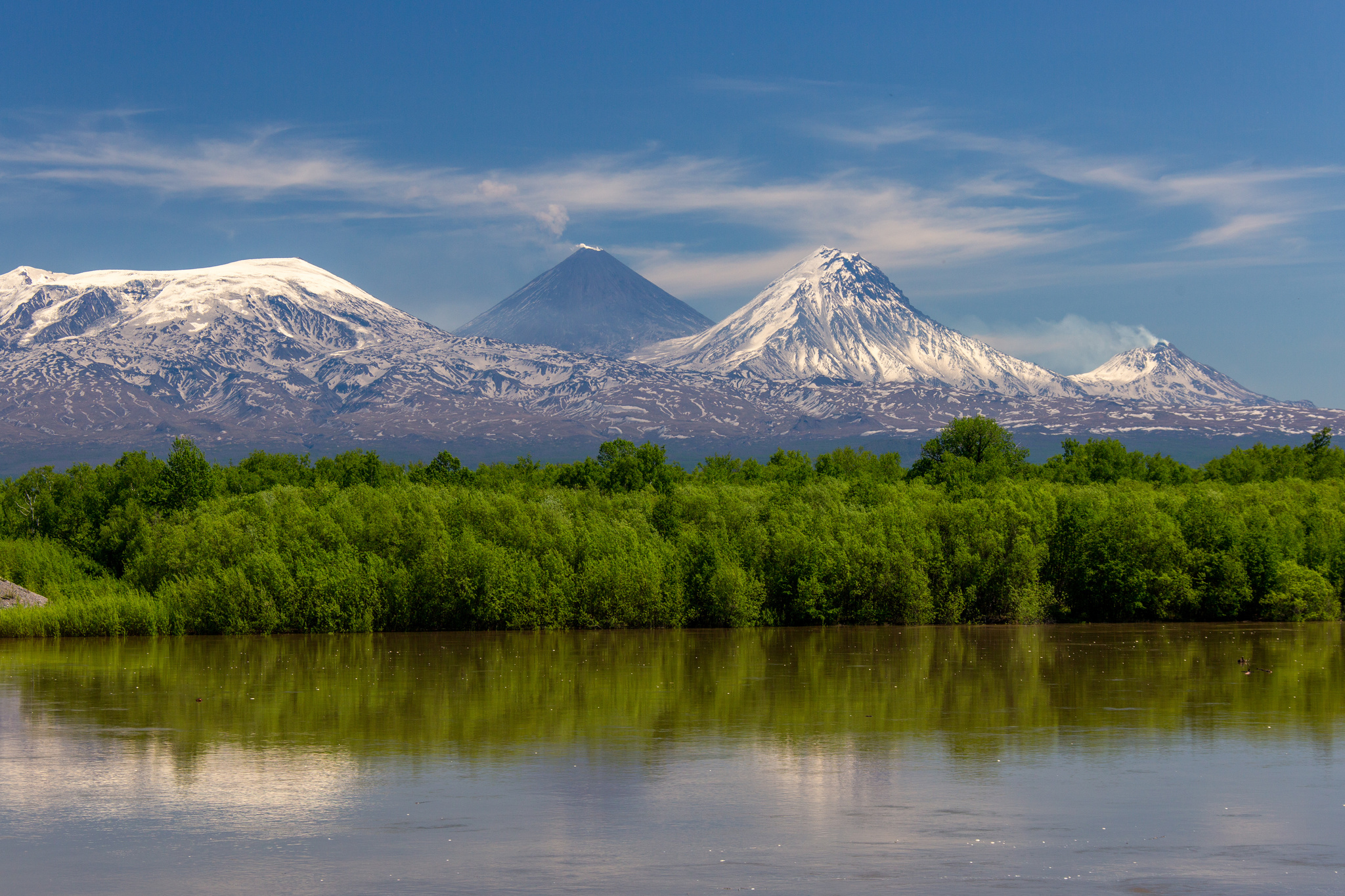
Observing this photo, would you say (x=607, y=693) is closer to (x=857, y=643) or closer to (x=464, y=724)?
(x=464, y=724)

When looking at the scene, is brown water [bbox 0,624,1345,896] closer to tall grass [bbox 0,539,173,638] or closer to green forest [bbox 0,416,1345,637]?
tall grass [bbox 0,539,173,638]

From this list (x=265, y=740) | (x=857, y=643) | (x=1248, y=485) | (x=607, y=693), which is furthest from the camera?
(x=1248, y=485)

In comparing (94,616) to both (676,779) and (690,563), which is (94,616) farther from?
(676,779)

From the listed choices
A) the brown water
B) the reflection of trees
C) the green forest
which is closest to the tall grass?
the green forest

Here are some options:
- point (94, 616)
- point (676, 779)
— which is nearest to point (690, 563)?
point (94, 616)

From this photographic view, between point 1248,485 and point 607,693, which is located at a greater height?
point 1248,485

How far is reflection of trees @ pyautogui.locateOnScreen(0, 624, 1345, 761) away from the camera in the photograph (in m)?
28.7

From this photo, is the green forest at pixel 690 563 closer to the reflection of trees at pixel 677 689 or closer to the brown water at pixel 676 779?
the reflection of trees at pixel 677 689

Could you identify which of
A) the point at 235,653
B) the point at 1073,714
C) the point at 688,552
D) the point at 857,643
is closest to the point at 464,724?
the point at 1073,714

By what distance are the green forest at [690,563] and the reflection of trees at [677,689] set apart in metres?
4.49

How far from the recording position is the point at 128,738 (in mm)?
28344

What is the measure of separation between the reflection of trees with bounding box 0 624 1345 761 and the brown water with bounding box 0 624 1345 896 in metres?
0.20

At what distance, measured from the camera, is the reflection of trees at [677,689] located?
28734 mm

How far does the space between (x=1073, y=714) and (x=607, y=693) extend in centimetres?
1261
